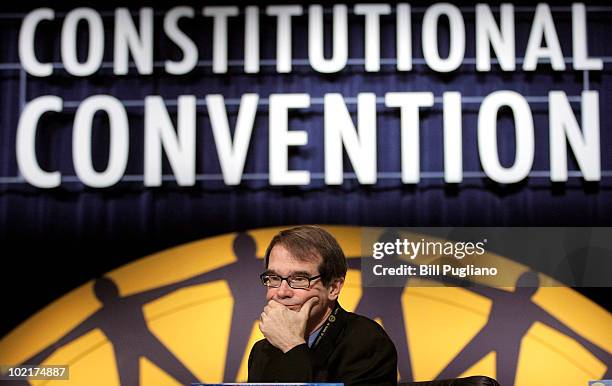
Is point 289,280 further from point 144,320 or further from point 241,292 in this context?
point 144,320

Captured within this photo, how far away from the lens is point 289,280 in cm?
467

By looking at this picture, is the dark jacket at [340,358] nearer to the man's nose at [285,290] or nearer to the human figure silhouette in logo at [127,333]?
the man's nose at [285,290]

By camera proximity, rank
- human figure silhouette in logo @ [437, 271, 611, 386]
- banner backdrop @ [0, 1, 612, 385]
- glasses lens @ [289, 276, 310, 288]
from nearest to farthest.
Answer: glasses lens @ [289, 276, 310, 288] < human figure silhouette in logo @ [437, 271, 611, 386] < banner backdrop @ [0, 1, 612, 385]

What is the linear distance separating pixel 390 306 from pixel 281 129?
1.11 meters

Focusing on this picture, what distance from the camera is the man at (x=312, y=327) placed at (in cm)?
433

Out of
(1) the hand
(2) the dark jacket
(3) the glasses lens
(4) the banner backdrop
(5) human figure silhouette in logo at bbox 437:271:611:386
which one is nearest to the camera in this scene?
(2) the dark jacket

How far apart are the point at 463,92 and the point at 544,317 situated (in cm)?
127

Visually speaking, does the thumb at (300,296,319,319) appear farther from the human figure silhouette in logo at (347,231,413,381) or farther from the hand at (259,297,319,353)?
the human figure silhouette in logo at (347,231,413,381)

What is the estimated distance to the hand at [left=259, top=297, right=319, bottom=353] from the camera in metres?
4.48

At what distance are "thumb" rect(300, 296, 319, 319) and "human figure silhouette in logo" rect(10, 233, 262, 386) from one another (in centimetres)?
32

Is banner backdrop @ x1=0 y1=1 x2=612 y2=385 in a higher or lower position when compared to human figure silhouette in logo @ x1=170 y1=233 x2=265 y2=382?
higher

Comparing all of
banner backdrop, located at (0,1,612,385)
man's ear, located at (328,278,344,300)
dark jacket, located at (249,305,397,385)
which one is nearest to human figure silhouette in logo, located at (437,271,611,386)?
banner backdrop, located at (0,1,612,385)

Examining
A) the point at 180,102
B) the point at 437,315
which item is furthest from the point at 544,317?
the point at 180,102

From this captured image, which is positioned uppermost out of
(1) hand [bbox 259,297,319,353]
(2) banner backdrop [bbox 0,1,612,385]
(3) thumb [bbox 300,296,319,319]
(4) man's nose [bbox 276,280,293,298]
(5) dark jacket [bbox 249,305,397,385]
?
(2) banner backdrop [bbox 0,1,612,385]
